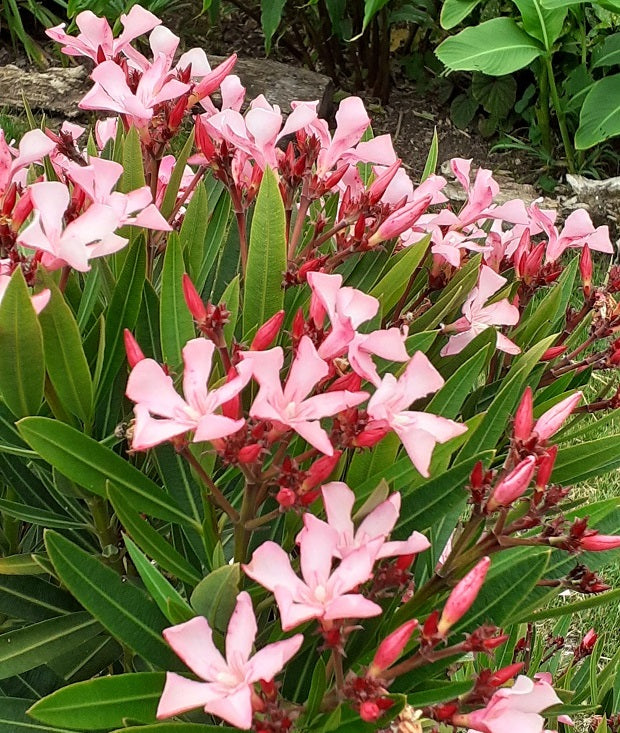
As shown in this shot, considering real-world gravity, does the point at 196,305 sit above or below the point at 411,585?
above

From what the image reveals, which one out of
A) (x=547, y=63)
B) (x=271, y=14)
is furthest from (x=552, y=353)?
(x=271, y=14)

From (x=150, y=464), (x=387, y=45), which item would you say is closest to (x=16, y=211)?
(x=150, y=464)

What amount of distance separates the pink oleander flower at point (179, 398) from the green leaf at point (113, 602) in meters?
0.11

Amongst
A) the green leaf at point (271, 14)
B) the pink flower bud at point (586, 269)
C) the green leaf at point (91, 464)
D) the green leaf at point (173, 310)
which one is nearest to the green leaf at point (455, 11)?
the green leaf at point (271, 14)

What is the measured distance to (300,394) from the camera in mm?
524

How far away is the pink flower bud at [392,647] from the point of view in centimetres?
51

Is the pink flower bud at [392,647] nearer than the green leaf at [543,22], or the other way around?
the pink flower bud at [392,647]

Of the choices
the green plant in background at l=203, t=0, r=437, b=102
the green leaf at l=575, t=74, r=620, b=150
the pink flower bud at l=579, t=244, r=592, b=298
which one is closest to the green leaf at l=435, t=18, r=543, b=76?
the green leaf at l=575, t=74, r=620, b=150

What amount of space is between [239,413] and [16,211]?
25 cm

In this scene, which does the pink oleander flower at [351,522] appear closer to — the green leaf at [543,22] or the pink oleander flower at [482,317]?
the pink oleander flower at [482,317]

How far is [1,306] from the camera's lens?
0.56 m

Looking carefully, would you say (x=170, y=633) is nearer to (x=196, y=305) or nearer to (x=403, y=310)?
(x=196, y=305)

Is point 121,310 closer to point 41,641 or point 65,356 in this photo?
point 65,356

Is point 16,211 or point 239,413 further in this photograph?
point 16,211
